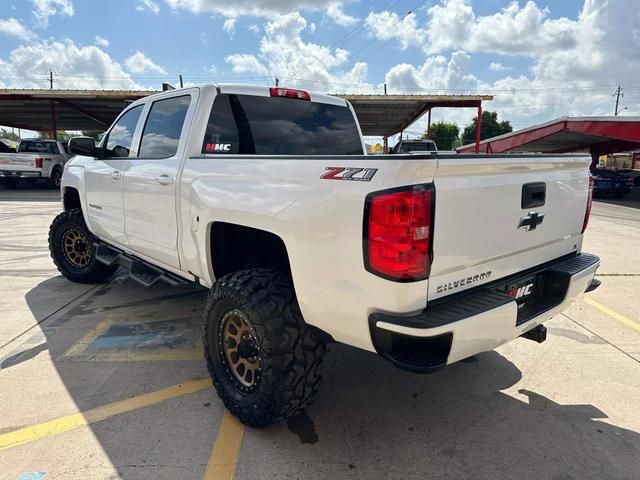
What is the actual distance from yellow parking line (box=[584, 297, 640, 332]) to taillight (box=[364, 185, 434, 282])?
11.4 feet

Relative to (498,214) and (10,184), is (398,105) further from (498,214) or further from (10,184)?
(498,214)

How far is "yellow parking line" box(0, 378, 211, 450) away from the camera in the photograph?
257 centimetres

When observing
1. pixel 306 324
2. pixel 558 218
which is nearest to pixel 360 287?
pixel 306 324

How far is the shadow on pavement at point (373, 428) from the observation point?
235 centimetres

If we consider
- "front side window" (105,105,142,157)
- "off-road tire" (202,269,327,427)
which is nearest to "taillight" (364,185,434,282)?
"off-road tire" (202,269,327,427)

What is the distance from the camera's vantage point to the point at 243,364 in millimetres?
2766

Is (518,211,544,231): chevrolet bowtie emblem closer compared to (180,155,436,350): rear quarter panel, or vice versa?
(180,155,436,350): rear quarter panel

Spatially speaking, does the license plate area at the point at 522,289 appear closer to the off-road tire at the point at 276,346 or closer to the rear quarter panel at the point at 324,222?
the rear quarter panel at the point at 324,222

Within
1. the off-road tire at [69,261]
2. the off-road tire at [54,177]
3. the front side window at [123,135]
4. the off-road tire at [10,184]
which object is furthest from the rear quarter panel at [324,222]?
the off-road tire at [10,184]

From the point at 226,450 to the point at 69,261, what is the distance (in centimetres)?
403

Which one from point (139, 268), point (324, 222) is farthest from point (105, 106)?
point (324, 222)

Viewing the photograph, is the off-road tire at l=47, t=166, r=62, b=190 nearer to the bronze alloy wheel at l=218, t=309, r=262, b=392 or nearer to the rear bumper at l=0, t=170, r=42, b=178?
the rear bumper at l=0, t=170, r=42, b=178

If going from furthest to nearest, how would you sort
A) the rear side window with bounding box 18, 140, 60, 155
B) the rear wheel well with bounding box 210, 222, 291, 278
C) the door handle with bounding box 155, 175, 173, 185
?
the rear side window with bounding box 18, 140, 60, 155 < the door handle with bounding box 155, 175, 173, 185 < the rear wheel well with bounding box 210, 222, 291, 278

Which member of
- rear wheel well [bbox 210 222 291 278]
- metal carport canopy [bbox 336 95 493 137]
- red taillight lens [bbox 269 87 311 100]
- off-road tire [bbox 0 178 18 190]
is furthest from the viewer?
off-road tire [bbox 0 178 18 190]
